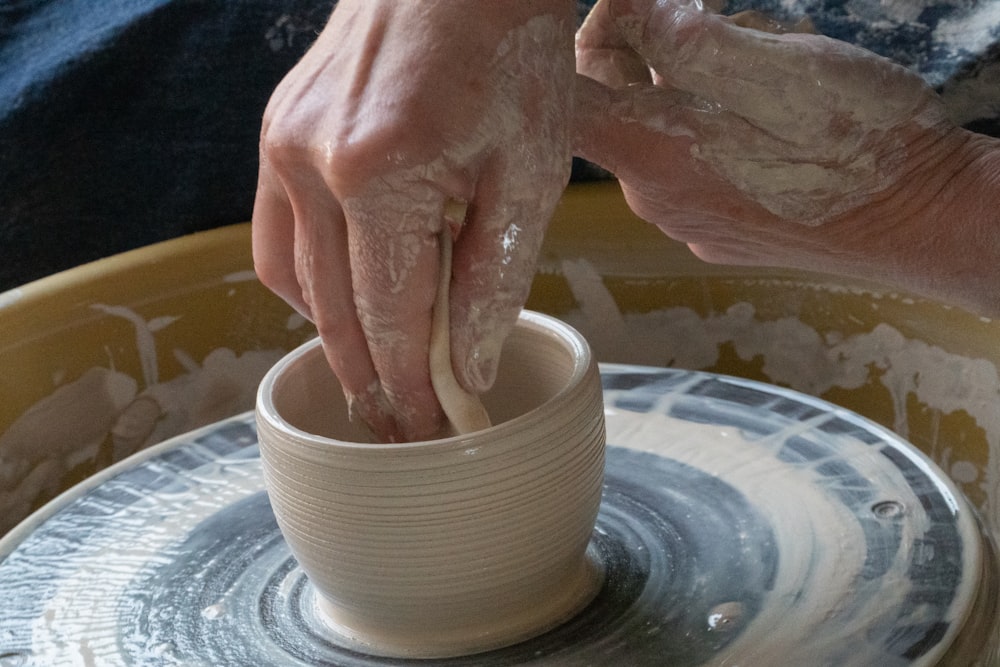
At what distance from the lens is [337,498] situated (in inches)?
34.0

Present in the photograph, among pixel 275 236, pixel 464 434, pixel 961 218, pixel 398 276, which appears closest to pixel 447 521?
pixel 464 434

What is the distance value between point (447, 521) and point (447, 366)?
0.13m

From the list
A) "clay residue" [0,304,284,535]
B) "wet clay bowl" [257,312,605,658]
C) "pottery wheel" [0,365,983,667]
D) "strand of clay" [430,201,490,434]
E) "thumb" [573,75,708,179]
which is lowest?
"clay residue" [0,304,284,535]

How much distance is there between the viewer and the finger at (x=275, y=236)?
3.06ft

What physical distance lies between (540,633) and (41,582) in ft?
1.67

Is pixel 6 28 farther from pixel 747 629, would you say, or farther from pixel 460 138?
pixel 747 629

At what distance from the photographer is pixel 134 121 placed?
190cm

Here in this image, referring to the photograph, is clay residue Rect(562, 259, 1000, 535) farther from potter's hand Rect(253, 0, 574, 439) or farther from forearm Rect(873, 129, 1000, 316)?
potter's hand Rect(253, 0, 574, 439)

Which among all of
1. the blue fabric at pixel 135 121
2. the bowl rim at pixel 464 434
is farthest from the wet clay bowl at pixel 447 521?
the blue fabric at pixel 135 121

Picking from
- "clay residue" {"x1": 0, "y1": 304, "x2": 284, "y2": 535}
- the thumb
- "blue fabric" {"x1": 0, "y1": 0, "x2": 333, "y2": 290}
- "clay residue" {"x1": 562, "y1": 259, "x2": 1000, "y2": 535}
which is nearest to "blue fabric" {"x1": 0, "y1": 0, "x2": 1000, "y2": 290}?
"blue fabric" {"x1": 0, "y1": 0, "x2": 333, "y2": 290}

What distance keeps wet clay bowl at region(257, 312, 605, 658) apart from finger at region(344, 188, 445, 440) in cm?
8

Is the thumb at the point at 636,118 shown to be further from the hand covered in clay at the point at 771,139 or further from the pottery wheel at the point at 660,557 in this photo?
the pottery wheel at the point at 660,557

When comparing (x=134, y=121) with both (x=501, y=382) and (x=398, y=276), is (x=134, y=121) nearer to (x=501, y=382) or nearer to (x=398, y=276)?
(x=501, y=382)

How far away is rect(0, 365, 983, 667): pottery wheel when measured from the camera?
898mm
